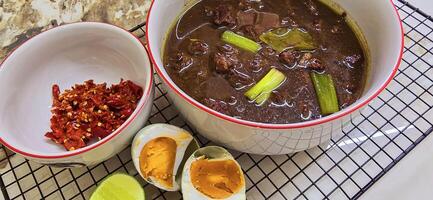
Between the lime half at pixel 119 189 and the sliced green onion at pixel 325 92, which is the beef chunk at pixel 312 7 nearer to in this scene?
the sliced green onion at pixel 325 92

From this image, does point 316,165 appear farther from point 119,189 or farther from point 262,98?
point 119,189

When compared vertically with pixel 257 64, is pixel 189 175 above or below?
below

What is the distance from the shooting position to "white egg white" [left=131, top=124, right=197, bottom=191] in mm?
1243

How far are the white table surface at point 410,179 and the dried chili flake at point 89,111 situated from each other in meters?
0.77

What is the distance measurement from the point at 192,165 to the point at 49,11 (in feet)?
3.10

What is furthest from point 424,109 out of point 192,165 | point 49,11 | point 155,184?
point 49,11

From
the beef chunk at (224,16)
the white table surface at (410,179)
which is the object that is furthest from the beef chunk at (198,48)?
the white table surface at (410,179)

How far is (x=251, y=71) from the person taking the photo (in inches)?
53.7

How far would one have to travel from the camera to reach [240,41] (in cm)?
143

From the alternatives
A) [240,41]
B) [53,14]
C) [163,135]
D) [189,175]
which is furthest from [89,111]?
[53,14]

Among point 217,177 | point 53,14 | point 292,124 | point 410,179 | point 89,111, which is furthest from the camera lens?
point 53,14

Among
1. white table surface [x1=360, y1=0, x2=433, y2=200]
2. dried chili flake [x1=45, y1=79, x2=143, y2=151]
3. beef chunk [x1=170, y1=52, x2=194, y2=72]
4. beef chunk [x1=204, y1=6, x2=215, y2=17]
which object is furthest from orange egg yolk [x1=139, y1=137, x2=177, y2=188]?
white table surface [x1=360, y1=0, x2=433, y2=200]

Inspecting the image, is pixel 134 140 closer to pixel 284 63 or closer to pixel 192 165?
pixel 192 165

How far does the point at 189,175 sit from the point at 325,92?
18.3 inches
